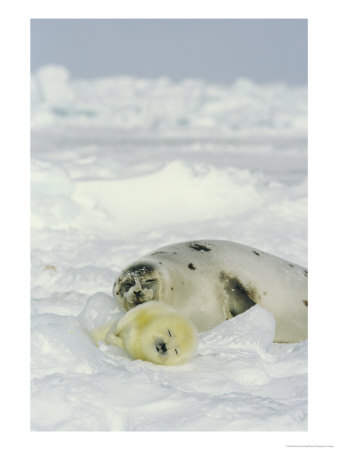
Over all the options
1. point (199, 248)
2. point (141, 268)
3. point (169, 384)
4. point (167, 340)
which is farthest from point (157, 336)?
point (199, 248)

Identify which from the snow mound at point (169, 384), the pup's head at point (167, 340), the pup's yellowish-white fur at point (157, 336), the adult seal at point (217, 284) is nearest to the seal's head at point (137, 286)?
the adult seal at point (217, 284)

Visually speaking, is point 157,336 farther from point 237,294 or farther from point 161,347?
point 237,294

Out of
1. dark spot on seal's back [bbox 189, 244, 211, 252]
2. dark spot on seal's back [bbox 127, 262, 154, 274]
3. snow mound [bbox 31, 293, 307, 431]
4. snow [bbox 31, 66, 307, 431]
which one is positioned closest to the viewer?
snow mound [bbox 31, 293, 307, 431]

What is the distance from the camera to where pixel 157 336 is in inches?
103

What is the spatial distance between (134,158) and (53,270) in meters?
4.58

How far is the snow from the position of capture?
6.94 feet

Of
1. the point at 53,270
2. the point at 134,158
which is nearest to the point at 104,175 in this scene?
the point at 134,158

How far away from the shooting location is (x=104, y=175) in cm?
729

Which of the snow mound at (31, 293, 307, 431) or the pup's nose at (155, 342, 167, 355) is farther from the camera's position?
the pup's nose at (155, 342, 167, 355)

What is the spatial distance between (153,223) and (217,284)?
8.46 ft

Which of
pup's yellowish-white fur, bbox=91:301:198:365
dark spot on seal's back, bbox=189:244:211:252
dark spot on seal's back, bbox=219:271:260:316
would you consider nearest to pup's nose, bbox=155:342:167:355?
pup's yellowish-white fur, bbox=91:301:198:365

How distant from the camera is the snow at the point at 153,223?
2.12 meters

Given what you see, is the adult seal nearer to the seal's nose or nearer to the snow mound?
the snow mound
